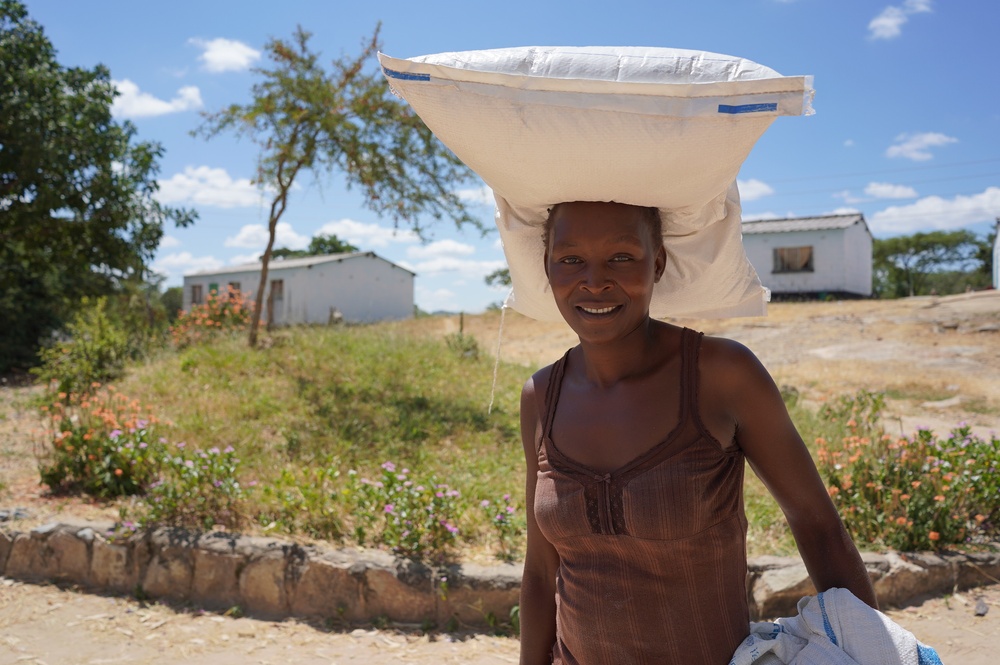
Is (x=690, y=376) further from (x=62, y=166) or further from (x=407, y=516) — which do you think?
(x=62, y=166)

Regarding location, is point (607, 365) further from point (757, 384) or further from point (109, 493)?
point (109, 493)

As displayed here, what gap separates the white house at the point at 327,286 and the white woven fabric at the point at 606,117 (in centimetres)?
2698

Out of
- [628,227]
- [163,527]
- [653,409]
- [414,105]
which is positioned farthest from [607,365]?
[163,527]

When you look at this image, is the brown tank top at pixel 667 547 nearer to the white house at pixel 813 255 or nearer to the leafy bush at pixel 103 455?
the leafy bush at pixel 103 455

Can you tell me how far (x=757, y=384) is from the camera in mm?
1315

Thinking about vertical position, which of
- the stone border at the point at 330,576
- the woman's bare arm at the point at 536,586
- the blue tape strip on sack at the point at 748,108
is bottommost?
the stone border at the point at 330,576

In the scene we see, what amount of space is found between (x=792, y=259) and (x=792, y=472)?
27.3 metres

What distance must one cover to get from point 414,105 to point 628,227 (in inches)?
17.7

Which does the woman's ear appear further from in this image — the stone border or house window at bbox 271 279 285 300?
house window at bbox 271 279 285 300

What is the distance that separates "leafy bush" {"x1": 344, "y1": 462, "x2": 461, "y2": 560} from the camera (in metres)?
4.33

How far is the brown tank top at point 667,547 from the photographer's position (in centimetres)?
132

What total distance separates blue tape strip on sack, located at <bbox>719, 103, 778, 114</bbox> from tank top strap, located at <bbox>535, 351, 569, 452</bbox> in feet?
2.07

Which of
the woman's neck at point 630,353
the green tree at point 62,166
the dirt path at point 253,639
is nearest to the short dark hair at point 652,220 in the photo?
the woman's neck at point 630,353

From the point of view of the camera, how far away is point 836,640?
1.18 meters
